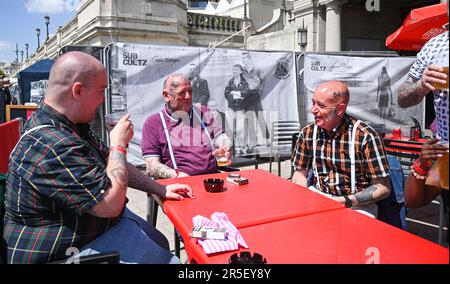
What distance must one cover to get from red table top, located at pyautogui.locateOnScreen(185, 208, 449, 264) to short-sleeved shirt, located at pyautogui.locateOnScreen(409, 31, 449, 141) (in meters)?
0.56

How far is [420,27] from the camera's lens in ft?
19.0

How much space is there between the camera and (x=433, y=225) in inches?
157

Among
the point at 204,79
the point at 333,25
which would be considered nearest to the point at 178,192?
the point at 204,79

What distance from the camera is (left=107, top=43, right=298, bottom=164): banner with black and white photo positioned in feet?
20.0

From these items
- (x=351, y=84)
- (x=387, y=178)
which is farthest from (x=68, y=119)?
(x=351, y=84)

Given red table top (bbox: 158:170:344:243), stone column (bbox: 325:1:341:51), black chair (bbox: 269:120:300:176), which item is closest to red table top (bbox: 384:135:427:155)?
red table top (bbox: 158:170:344:243)

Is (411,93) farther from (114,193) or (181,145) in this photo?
(181,145)

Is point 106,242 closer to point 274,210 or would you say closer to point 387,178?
point 274,210

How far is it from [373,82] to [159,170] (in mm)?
6738

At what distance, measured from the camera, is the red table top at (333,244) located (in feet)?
4.40

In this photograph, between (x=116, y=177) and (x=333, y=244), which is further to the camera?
(x=116, y=177)

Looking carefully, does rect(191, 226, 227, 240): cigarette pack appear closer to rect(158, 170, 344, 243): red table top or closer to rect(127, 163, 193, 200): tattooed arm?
rect(158, 170, 344, 243): red table top

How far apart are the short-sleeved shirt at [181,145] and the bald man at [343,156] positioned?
3.69 ft

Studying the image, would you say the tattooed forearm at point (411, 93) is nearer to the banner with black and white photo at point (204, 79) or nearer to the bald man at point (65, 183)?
the bald man at point (65, 183)
